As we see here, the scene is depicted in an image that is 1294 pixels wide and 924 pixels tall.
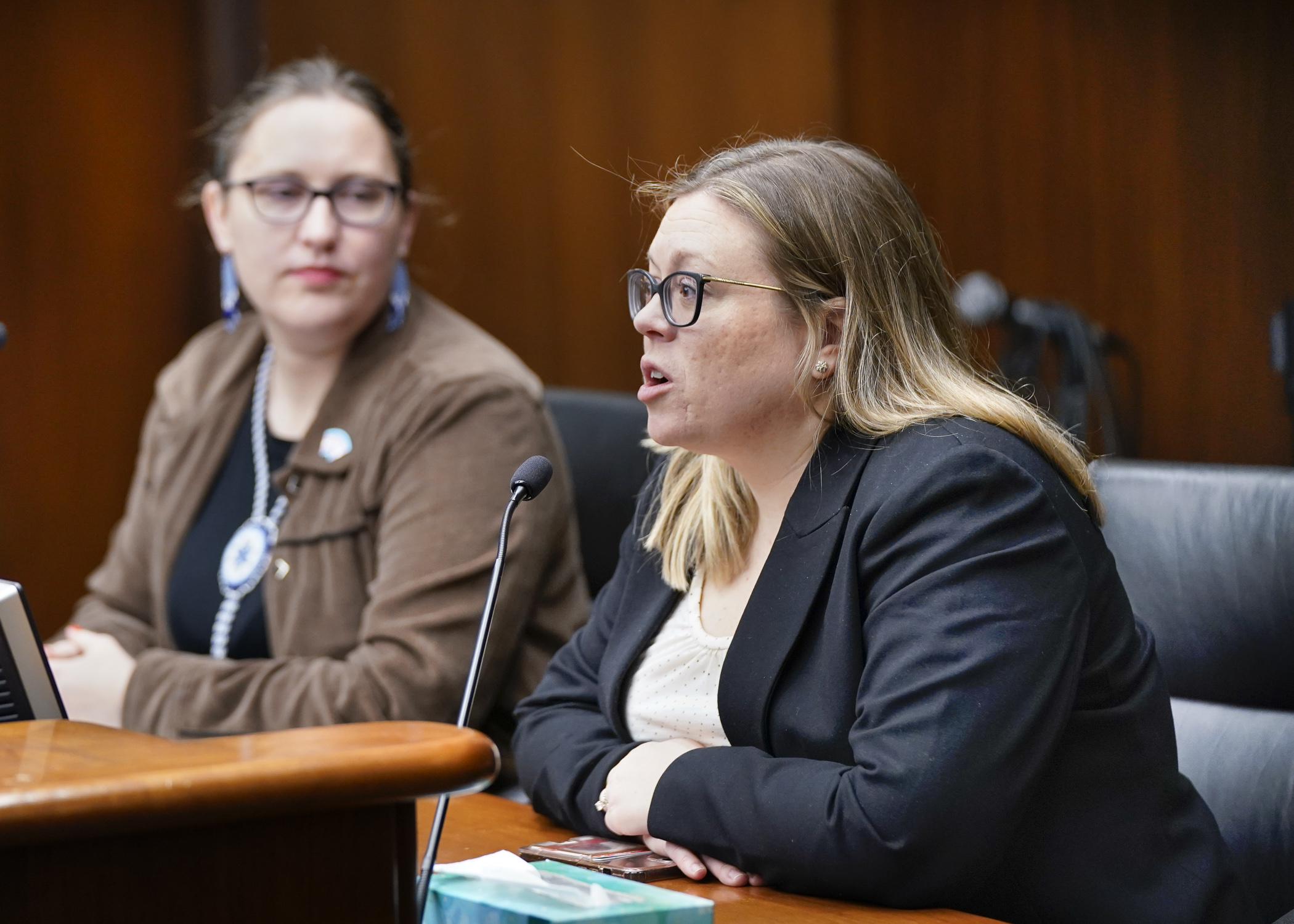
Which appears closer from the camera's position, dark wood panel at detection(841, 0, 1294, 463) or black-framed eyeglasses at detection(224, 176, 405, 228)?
black-framed eyeglasses at detection(224, 176, 405, 228)

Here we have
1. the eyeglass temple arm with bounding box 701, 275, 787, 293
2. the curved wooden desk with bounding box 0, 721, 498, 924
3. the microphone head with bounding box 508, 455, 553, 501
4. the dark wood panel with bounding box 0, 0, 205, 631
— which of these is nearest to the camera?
the curved wooden desk with bounding box 0, 721, 498, 924

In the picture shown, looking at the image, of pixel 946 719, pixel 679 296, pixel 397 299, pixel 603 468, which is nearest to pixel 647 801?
pixel 946 719

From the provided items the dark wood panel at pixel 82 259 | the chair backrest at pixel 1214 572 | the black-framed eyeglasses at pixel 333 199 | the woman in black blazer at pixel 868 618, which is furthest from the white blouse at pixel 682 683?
the dark wood panel at pixel 82 259

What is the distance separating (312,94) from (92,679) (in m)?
0.90

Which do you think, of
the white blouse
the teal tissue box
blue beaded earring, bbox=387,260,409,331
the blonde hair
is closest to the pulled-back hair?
blue beaded earring, bbox=387,260,409,331

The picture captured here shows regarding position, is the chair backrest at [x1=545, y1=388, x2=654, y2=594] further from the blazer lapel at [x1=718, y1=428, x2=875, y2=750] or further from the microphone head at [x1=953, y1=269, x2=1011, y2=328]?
the microphone head at [x1=953, y1=269, x2=1011, y2=328]

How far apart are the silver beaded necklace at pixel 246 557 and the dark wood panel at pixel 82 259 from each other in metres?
1.03

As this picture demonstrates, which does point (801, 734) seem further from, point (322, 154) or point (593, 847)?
point (322, 154)

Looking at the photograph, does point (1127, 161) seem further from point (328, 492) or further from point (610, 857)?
point (610, 857)

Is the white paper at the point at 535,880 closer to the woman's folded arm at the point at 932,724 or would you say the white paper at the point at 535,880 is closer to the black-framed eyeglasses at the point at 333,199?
the woman's folded arm at the point at 932,724

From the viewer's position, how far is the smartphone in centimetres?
109

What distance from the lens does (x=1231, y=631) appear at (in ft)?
4.66

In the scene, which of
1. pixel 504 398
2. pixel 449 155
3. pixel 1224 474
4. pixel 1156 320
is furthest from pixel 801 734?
pixel 1156 320

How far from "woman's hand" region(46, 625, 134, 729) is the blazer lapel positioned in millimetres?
1028
